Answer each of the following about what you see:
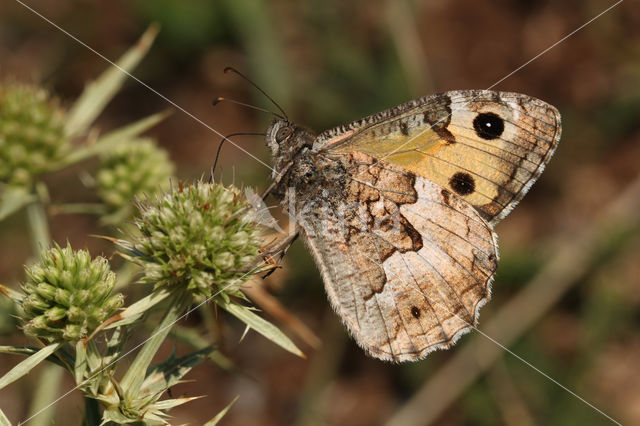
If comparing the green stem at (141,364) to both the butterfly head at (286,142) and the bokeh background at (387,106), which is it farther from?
the bokeh background at (387,106)

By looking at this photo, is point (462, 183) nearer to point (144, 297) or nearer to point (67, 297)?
point (144, 297)

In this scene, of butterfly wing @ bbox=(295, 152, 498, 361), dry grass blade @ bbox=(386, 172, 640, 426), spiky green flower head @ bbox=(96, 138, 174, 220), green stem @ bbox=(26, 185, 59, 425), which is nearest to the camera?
green stem @ bbox=(26, 185, 59, 425)

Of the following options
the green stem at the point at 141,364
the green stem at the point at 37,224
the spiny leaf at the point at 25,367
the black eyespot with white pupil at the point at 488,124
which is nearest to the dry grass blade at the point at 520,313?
the black eyespot with white pupil at the point at 488,124

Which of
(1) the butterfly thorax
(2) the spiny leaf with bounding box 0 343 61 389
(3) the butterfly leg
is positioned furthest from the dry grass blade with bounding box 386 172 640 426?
(2) the spiny leaf with bounding box 0 343 61 389

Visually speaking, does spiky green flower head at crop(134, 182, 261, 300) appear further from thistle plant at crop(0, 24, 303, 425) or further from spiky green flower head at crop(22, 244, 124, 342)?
spiky green flower head at crop(22, 244, 124, 342)

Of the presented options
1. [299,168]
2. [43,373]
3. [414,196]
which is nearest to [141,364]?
[43,373]

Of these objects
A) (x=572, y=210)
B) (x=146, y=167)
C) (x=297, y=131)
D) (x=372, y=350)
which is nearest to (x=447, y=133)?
(x=297, y=131)
